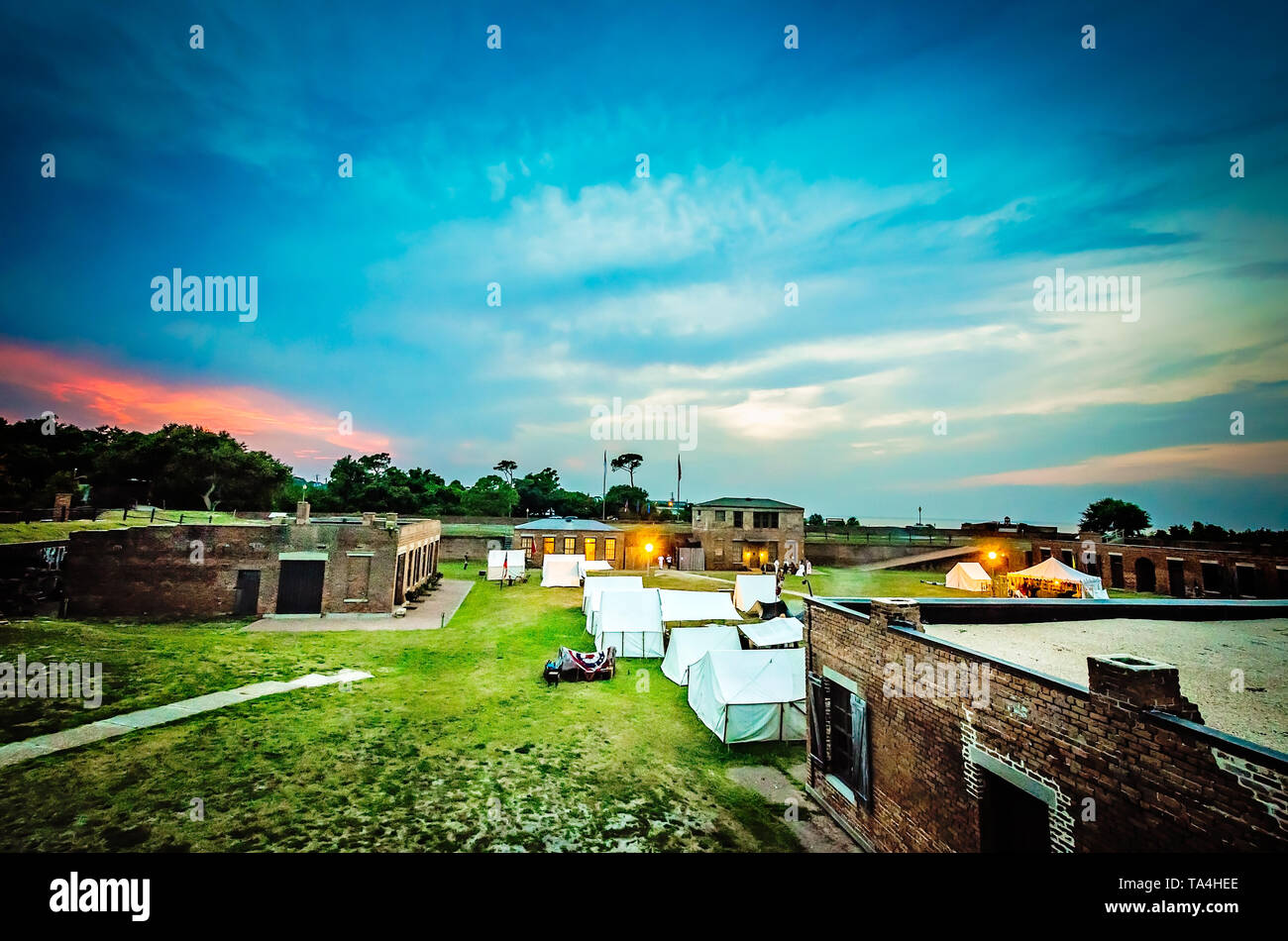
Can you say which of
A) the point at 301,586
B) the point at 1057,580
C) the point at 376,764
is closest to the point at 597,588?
the point at 301,586

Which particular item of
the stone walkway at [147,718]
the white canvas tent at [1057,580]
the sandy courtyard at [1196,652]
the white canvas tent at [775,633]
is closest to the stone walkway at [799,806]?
the sandy courtyard at [1196,652]

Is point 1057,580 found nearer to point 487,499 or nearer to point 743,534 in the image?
point 743,534

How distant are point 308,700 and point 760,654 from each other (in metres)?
11.9

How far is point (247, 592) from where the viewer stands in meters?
22.7

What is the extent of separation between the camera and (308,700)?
44.9 ft

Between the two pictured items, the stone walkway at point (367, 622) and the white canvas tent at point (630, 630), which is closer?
the white canvas tent at point (630, 630)

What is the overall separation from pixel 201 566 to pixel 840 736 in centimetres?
2564

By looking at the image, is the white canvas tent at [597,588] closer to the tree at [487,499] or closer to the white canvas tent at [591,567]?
the white canvas tent at [591,567]

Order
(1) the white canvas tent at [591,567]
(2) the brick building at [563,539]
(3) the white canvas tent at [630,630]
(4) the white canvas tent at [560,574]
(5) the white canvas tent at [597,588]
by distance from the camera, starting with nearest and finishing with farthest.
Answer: (3) the white canvas tent at [630,630]
(5) the white canvas tent at [597,588]
(4) the white canvas tent at [560,574]
(1) the white canvas tent at [591,567]
(2) the brick building at [563,539]

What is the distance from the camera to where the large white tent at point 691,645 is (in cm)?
1642

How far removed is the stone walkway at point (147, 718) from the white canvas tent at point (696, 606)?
35.0 ft

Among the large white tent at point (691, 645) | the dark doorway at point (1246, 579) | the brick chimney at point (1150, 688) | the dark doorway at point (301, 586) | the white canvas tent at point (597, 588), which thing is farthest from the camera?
the dark doorway at point (1246, 579)
